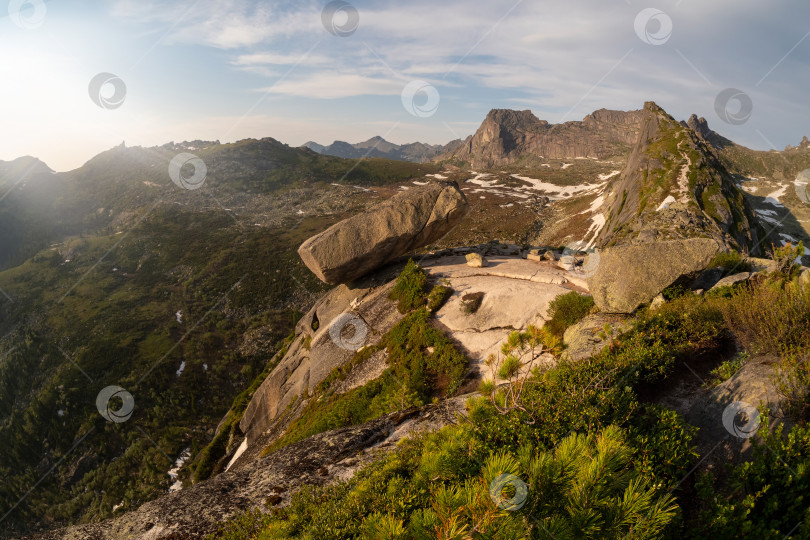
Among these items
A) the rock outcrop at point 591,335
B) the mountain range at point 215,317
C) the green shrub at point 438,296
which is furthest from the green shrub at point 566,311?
the green shrub at point 438,296

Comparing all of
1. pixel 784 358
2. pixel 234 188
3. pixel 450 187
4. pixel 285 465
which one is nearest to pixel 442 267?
pixel 450 187

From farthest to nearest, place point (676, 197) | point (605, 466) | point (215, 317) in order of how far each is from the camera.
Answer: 1. point (215, 317)
2. point (676, 197)
3. point (605, 466)

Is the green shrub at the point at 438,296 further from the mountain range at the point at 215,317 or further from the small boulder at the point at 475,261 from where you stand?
the small boulder at the point at 475,261

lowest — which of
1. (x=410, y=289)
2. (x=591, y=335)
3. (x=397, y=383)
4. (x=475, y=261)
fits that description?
(x=397, y=383)

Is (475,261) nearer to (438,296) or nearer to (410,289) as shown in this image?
(438,296)

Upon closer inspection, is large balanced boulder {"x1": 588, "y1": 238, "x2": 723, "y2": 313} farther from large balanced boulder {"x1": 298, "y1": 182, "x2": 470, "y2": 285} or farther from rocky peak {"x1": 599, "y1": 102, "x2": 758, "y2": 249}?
rocky peak {"x1": 599, "y1": 102, "x2": 758, "y2": 249}

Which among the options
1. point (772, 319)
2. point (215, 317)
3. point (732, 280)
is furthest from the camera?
point (215, 317)

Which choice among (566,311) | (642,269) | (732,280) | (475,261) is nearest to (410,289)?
(475,261)
